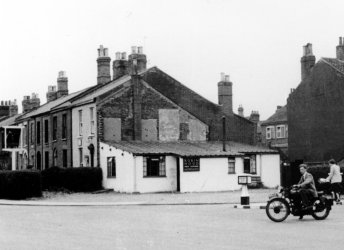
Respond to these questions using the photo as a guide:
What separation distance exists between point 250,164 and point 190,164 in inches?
222

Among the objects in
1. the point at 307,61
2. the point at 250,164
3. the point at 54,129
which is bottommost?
the point at 250,164

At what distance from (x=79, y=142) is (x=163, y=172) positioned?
816 centimetres

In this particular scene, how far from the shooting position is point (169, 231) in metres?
15.0

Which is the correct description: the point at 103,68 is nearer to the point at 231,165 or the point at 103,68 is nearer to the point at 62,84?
the point at 62,84

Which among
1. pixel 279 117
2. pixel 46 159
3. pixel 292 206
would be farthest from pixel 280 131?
pixel 292 206

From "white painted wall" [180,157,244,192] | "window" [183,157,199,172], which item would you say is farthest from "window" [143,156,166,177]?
"window" [183,157,199,172]

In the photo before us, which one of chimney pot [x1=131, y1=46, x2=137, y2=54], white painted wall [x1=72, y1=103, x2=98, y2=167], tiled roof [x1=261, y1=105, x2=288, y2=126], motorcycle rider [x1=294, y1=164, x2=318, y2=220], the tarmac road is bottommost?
the tarmac road

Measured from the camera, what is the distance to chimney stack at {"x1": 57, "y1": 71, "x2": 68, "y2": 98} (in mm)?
59656

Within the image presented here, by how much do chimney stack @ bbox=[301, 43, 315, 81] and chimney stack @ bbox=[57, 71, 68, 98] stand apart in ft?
72.7

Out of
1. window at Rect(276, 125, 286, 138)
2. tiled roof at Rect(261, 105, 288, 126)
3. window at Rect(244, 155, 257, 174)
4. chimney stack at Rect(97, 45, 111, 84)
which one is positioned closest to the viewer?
window at Rect(244, 155, 257, 174)

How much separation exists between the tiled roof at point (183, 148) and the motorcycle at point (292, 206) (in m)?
20.2

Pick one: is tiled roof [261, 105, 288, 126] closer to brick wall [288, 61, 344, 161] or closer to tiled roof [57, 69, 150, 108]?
brick wall [288, 61, 344, 161]

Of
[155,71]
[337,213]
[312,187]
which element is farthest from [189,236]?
[155,71]

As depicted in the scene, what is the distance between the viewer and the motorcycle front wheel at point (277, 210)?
17500mm
